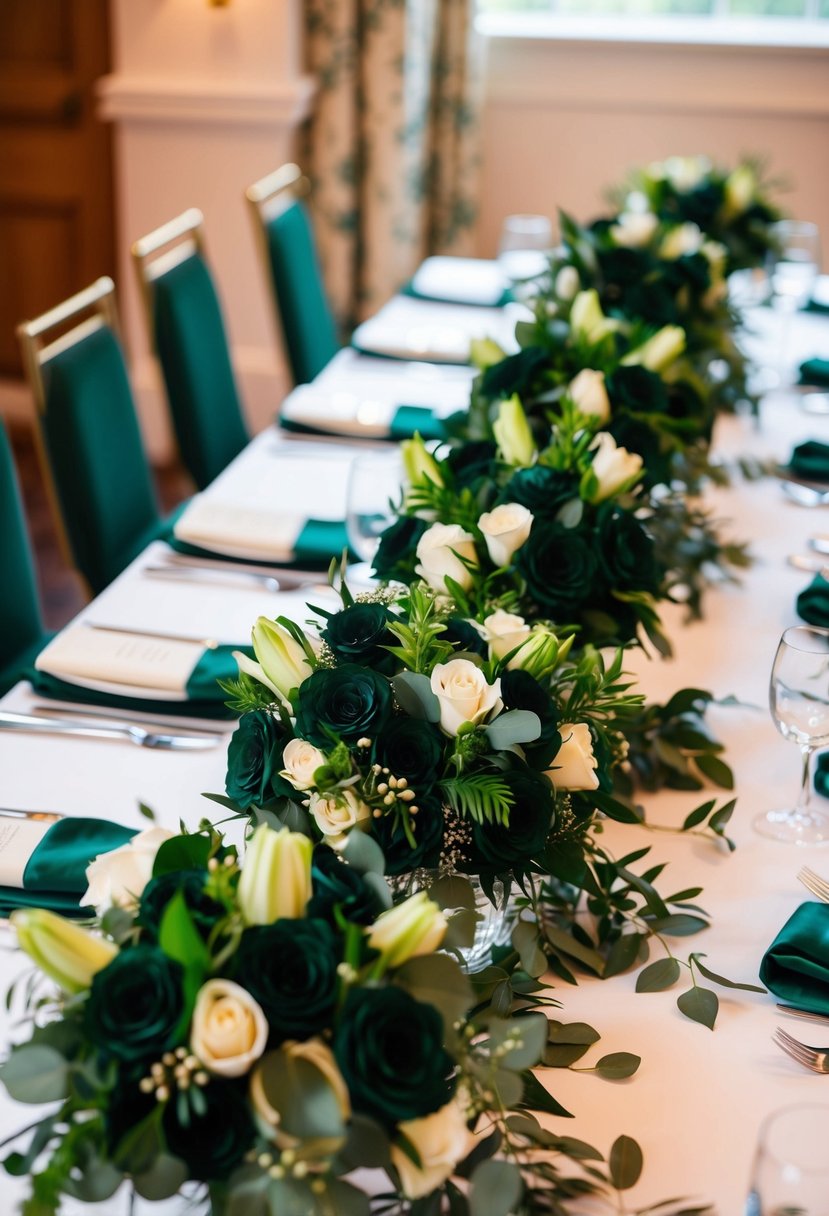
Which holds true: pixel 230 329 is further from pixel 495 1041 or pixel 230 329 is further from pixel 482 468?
pixel 495 1041

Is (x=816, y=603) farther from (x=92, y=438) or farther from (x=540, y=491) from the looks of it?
(x=92, y=438)

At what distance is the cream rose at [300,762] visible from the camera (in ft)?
3.17

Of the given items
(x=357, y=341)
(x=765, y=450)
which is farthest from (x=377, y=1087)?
(x=357, y=341)

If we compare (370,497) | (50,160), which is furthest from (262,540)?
(50,160)

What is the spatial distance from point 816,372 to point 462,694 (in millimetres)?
1958

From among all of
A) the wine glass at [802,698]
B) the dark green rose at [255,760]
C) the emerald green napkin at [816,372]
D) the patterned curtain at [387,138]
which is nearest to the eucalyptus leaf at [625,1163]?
the dark green rose at [255,760]

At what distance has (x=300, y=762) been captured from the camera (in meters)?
0.98

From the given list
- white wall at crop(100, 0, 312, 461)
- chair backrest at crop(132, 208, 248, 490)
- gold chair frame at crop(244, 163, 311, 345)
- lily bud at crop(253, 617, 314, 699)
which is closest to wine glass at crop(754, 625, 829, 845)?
lily bud at crop(253, 617, 314, 699)

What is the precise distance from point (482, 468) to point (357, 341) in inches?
53.5

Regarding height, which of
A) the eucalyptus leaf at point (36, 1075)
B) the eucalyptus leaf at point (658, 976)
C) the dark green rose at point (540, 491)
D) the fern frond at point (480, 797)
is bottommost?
the eucalyptus leaf at point (658, 976)

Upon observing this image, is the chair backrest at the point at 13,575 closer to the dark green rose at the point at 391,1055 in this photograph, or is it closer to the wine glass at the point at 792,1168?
the dark green rose at the point at 391,1055

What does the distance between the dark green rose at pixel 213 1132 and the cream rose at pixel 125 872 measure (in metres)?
0.16

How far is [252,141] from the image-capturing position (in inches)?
168

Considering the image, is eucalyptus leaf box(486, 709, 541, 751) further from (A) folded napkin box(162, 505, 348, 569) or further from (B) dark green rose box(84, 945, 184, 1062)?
(A) folded napkin box(162, 505, 348, 569)
